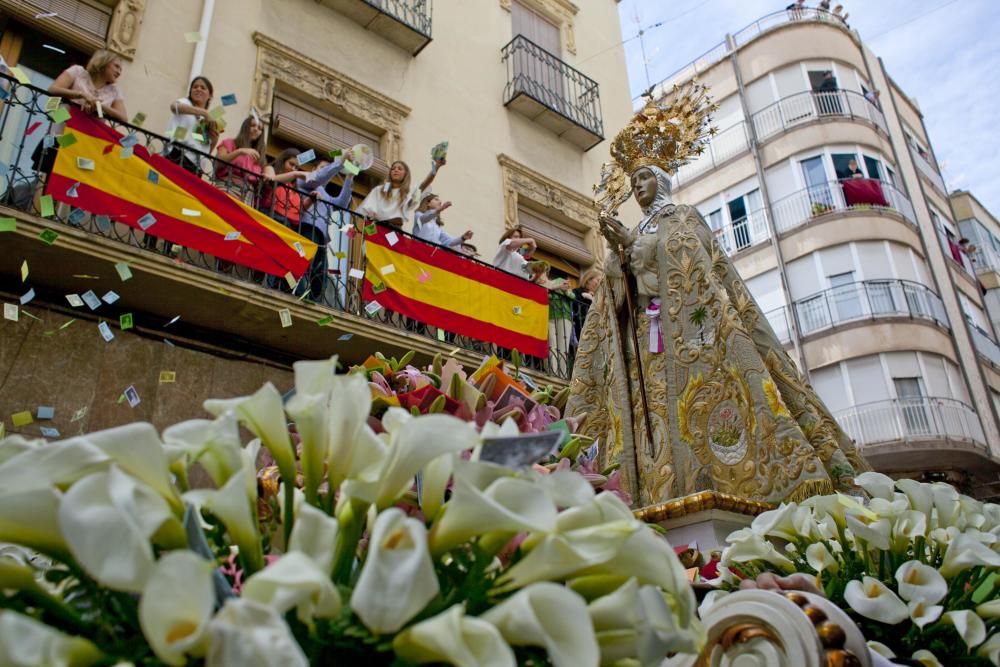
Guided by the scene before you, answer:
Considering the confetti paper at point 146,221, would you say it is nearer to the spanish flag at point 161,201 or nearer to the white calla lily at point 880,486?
the spanish flag at point 161,201

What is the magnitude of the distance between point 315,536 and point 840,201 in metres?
20.3

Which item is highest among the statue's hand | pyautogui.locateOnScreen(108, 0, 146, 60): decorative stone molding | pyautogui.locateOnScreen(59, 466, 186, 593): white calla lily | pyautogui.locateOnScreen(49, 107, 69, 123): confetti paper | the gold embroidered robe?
pyautogui.locateOnScreen(108, 0, 146, 60): decorative stone molding

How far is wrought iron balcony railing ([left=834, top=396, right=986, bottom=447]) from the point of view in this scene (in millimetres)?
15961

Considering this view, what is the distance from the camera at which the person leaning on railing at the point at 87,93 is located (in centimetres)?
569

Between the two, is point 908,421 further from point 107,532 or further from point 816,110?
point 107,532

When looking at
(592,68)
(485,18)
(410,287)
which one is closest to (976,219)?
(592,68)

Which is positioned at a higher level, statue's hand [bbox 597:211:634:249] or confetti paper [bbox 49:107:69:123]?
confetti paper [bbox 49:107:69:123]

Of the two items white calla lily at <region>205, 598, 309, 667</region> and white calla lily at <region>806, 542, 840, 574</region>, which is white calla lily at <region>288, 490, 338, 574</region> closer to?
white calla lily at <region>205, 598, 309, 667</region>

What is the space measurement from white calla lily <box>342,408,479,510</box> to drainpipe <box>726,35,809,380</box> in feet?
58.5

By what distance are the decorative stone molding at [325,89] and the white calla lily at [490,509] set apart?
7.98 metres

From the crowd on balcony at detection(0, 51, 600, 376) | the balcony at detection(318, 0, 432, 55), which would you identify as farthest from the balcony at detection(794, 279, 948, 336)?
the balcony at detection(318, 0, 432, 55)

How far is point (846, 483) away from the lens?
2467mm

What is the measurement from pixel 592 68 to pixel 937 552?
485 inches

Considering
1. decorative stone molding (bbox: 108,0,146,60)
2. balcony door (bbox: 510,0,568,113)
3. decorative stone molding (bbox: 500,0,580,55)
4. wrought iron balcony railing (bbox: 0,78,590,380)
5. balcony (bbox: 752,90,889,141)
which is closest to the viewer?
wrought iron balcony railing (bbox: 0,78,590,380)
